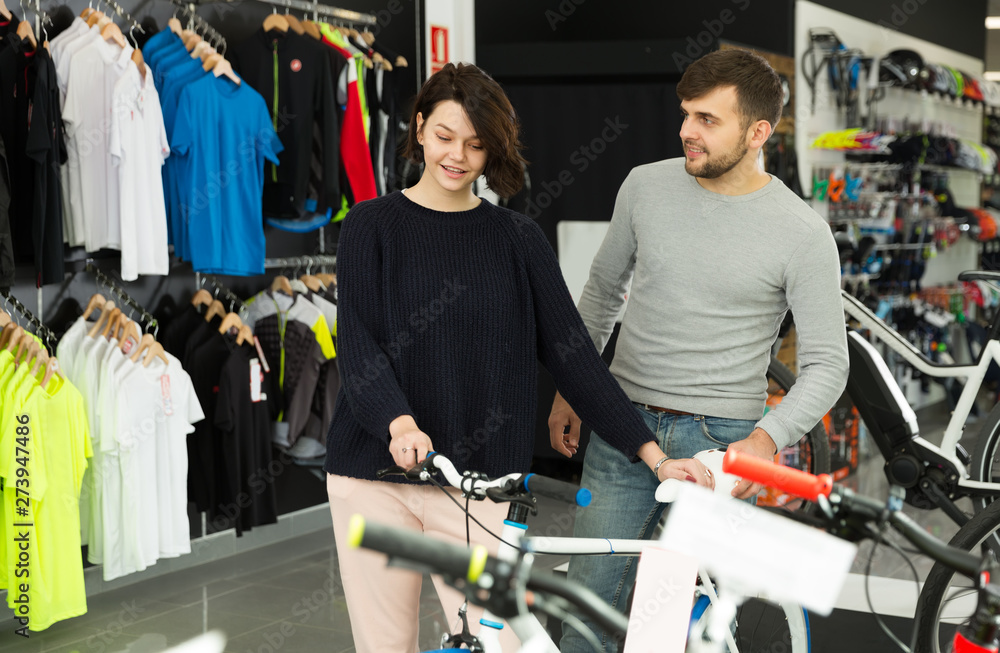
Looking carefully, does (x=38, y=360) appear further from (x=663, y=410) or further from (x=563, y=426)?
(x=663, y=410)

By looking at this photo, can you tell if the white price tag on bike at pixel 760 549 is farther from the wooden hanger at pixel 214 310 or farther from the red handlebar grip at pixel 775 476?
the wooden hanger at pixel 214 310

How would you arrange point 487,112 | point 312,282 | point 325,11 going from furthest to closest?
point 325,11 < point 312,282 < point 487,112

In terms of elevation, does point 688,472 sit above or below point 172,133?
below

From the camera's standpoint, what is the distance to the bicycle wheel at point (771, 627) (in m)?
2.25

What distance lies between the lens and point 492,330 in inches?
76.2

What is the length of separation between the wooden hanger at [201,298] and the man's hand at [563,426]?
8.24 ft

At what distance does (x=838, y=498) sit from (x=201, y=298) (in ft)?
12.4

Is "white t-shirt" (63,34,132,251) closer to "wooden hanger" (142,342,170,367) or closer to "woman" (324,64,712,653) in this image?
"wooden hanger" (142,342,170,367)

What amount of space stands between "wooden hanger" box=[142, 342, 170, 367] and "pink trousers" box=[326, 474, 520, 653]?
222 centimetres

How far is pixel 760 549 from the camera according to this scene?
91 centimetres

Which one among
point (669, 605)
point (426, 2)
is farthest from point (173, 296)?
point (669, 605)

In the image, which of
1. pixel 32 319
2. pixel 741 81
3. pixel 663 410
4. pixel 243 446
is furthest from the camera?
pixel 243 446

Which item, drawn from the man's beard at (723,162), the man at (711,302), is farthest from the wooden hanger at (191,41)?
the man's beard at (723,162)

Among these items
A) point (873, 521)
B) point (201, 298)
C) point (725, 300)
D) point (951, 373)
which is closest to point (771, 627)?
point (725, 300)
